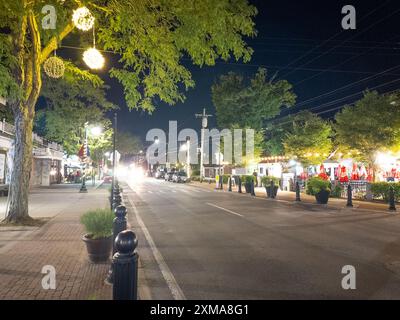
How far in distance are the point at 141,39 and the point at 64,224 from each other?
20.6 ft

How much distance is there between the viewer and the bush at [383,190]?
1850 centimetres

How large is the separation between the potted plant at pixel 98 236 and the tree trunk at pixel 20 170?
205 inches

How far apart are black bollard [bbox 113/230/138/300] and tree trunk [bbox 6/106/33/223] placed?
8586mm

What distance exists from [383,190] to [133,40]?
1507 cm

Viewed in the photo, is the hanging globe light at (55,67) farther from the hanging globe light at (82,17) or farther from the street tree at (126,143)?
the street tree at (126,143)

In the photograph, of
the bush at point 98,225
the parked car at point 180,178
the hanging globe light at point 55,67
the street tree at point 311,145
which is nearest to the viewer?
the bush at point 98,225

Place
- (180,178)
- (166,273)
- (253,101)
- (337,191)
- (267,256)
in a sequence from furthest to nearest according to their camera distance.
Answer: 1. (180,178)
2. (253,101)
3. (337,191)
4. (267,256)
5. (166,273)

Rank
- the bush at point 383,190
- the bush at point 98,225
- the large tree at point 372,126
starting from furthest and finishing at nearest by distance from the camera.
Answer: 1. the large tree at point 372,126
2. the bush at point 383,190
3. the bush at point 98,225

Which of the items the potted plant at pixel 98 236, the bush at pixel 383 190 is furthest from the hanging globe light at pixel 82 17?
the bush at pixel 383 190

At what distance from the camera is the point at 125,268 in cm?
402

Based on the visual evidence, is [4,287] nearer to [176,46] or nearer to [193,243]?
[193,243]

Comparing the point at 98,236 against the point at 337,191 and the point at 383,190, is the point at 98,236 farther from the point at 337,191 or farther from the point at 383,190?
the point at 337,191

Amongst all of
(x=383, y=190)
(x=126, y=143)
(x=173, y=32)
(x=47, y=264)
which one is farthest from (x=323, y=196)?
(x=126, y=143)

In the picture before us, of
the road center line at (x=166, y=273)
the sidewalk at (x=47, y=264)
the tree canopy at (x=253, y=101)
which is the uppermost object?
the tree canopy at (x=253, y=101)
